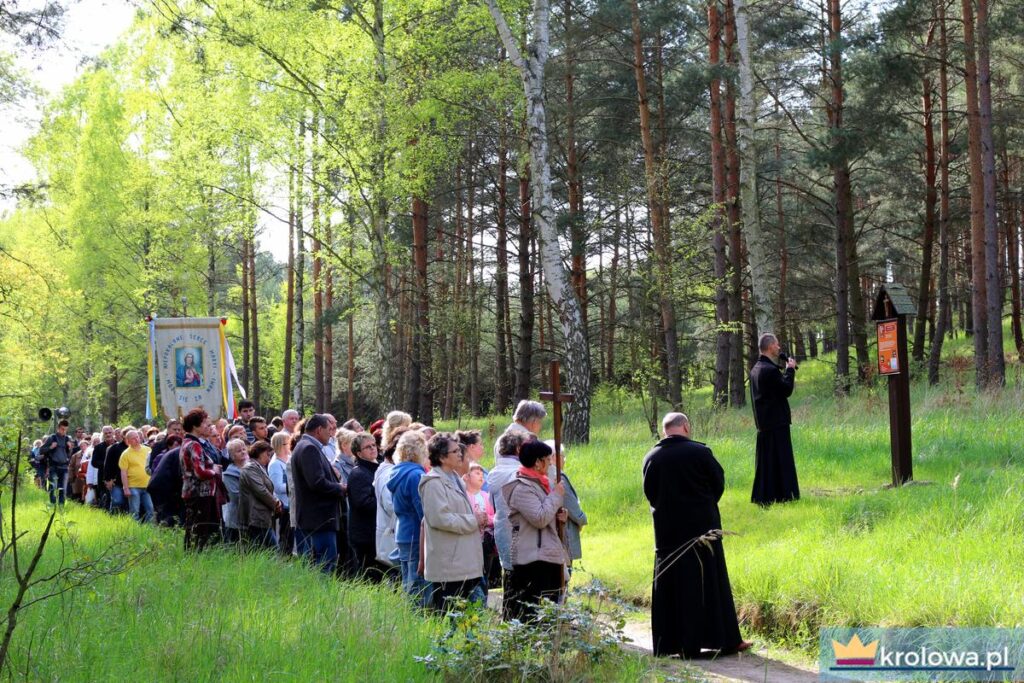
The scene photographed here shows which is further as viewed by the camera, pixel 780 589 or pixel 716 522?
pixel 780 589

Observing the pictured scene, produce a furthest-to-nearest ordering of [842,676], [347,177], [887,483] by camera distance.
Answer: [347,177] < [887,483] < [842,676]

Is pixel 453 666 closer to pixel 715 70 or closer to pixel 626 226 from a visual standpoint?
pixel 715 70

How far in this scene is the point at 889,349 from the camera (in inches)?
477

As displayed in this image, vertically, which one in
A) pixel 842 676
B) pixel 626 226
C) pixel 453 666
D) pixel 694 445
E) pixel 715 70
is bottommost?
pixel 842 676

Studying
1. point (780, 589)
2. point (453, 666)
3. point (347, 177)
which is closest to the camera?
point (453, 666)

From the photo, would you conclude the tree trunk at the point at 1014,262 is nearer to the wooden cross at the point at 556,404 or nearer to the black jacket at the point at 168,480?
the black jacket at the point at 168,480

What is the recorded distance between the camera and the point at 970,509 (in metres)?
9.59

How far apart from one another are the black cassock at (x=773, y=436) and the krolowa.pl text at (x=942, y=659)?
170 inches

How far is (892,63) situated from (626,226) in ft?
31.2

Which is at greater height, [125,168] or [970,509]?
[125,168]

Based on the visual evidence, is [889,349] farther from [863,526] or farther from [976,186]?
[976,186]

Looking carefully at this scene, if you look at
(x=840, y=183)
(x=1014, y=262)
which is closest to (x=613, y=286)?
(x=840, y=183)

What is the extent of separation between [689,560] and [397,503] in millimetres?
2303

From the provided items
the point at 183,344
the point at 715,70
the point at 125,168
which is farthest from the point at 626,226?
the point at 125,168
